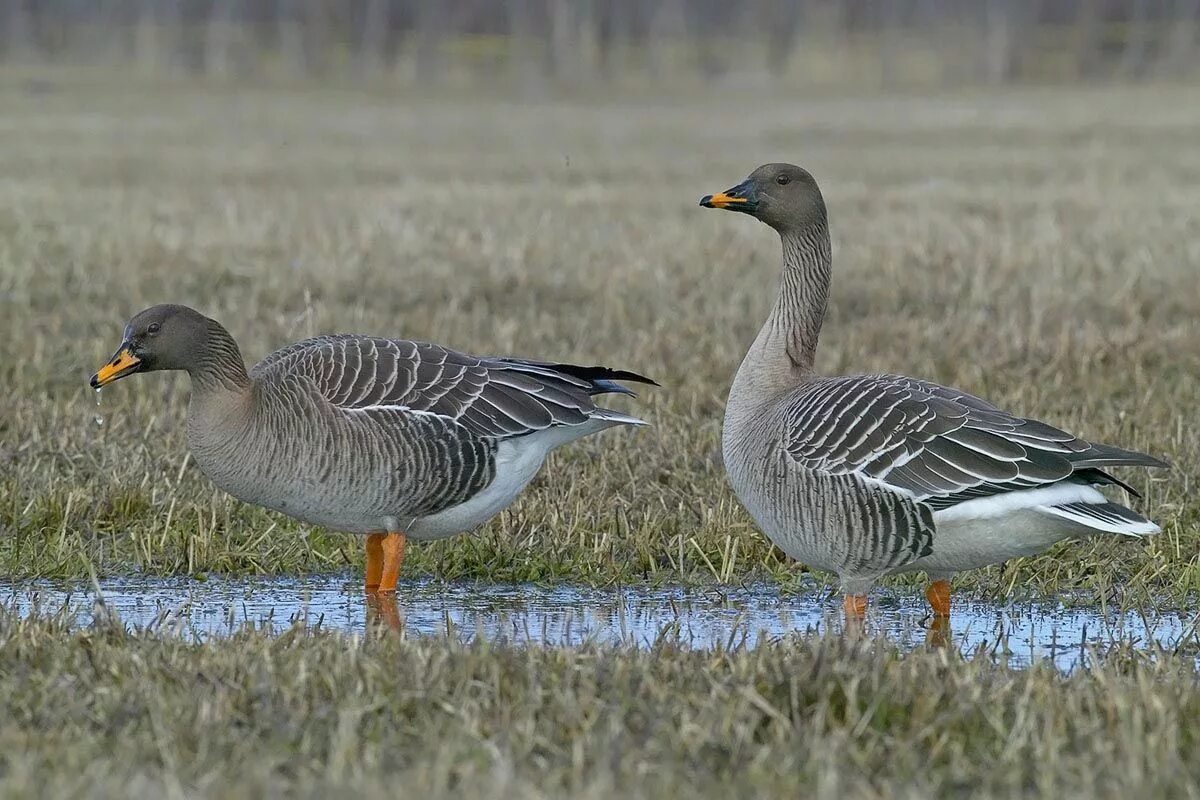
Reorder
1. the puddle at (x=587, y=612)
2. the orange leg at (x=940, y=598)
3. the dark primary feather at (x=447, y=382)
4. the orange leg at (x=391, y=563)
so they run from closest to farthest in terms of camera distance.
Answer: the puddle at (x=587, y=612) < the orange leg at (x=940, y=598) < the orange leg at (x=391, y=563) < the dark primary feather at (x=447, y=382)

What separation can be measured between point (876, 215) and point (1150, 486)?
12.3m

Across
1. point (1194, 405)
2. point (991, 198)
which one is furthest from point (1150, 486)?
point (991, 198)

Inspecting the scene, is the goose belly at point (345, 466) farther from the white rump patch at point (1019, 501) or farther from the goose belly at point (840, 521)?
the white rump patch at point (1019, 501)

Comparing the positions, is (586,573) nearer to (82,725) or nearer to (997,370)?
(82,725)

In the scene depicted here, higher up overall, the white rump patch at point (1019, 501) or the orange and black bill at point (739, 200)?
the orange and black bill at point (739, 200)

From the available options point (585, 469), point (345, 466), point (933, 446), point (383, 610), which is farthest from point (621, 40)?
point (933, 446)

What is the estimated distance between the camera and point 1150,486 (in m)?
8.25

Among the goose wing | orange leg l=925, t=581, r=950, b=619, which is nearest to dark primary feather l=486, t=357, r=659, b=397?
the goose wing

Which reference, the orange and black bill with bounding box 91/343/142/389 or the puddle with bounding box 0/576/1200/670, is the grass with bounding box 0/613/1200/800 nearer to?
the puddle with bounding box 0/576/1200/670

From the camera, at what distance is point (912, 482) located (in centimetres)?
621

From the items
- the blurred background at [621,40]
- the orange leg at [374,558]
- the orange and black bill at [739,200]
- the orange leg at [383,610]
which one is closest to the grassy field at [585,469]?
the orange leg at [374,558]

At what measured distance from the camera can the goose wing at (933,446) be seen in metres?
6.09

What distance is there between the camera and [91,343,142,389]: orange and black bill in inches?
279

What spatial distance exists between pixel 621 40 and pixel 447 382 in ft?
293
